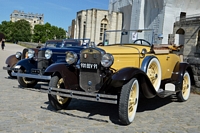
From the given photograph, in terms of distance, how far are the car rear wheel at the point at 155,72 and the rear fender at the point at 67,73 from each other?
1594 millimetres

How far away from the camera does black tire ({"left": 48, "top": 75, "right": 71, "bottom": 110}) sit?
498cm

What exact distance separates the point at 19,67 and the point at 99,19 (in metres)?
30.0

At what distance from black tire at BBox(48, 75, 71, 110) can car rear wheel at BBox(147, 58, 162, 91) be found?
1901mm

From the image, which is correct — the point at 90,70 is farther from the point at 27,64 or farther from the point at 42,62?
the point at 27,64

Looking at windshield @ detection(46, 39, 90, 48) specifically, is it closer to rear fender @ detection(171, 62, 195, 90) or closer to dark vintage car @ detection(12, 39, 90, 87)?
dark vintage car @ detection(12, 39, 90, 87)

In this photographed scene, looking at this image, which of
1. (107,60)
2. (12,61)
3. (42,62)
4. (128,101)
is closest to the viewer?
(128,101)

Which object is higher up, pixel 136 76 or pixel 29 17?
pixel 29 17

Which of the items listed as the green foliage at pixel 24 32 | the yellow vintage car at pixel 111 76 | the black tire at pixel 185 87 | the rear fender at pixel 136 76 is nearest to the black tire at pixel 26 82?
the yellow vintage car at pixel 111 76

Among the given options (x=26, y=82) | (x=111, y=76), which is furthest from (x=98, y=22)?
(x=111, y=76)

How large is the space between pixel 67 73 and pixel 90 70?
0.60 metres

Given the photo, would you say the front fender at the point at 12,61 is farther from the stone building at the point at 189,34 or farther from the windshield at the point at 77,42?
the stone building at the point at 189,34

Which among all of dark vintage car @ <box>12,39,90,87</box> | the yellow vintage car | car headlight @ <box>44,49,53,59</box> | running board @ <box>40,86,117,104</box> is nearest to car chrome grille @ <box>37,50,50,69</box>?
dark vintage car @ <box>12,39,90,87</box>

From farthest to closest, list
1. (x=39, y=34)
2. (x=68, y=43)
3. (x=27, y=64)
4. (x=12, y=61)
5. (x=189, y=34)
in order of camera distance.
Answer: (x=39, y=34), (x=189, y=34), (x=12, y=61), (x=68, y=43), (x=27, y=64)

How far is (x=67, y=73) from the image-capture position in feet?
16.9
